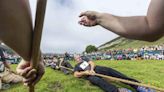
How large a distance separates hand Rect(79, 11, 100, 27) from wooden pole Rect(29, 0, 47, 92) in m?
0.85

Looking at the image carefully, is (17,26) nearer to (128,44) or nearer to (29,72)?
(29,72)

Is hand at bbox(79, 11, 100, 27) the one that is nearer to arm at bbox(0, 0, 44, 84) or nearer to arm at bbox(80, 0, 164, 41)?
arm at bbox(80, 0, 164, 41)

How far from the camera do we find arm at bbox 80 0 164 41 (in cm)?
252

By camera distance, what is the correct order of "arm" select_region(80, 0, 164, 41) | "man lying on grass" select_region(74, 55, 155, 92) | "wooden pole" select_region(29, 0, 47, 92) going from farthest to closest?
"man lying on grass" select_region(74, 55, 155, 92), "arm" select_region(80, 0, 164, 41), "wooden pole" select_region(29, 0, 47, 92)

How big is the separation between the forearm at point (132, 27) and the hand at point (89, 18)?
0.27 ft

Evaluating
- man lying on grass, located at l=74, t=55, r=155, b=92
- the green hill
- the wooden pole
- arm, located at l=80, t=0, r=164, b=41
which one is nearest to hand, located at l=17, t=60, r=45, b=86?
the wooden pole

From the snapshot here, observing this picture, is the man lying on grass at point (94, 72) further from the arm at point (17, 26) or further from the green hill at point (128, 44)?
the green hill at point (128, 44)

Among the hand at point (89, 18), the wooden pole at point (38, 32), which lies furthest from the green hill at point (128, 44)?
the wooden pole at point (38, 32)

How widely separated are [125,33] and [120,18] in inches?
6.7

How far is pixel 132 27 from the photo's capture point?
106 inches

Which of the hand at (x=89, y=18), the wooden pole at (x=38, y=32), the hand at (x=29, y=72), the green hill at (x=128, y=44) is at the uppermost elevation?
the green hill at (x=128, y=44)

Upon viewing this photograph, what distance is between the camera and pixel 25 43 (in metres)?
2.04

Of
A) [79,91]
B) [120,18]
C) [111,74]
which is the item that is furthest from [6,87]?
[120,18]

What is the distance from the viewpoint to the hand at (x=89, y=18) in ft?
9.52
